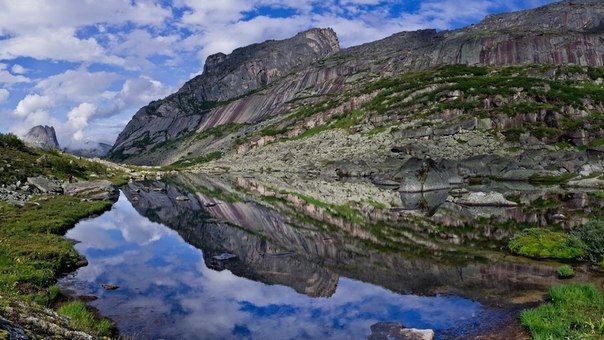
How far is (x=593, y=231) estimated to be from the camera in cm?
3153

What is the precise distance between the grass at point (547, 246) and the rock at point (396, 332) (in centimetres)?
1617

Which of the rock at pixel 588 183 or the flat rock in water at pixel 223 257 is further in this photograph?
the rock at pixel 588 183

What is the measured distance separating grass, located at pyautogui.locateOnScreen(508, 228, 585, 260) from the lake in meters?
2.36

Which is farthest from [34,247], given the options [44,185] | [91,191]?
[91,191]

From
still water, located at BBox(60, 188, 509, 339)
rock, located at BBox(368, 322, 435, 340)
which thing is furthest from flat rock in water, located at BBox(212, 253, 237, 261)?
rock, located at BBox(368, 322, 435, 340)

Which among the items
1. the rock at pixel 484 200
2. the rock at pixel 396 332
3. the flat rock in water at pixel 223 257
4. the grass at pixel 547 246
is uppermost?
the rock at pixel 484 200

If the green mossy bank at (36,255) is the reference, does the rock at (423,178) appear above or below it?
above

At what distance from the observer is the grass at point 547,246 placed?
100ft

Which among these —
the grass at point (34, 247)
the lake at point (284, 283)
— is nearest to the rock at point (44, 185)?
the grass at point (34, 247)

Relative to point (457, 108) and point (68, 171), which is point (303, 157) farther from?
point (68, 171)

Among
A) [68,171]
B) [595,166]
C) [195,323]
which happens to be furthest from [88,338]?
[595,166]

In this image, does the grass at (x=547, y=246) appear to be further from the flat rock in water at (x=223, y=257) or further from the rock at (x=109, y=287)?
the rock at (x=109, y=287)

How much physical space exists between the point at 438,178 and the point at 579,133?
6434cm

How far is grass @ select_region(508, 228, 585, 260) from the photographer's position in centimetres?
3055
